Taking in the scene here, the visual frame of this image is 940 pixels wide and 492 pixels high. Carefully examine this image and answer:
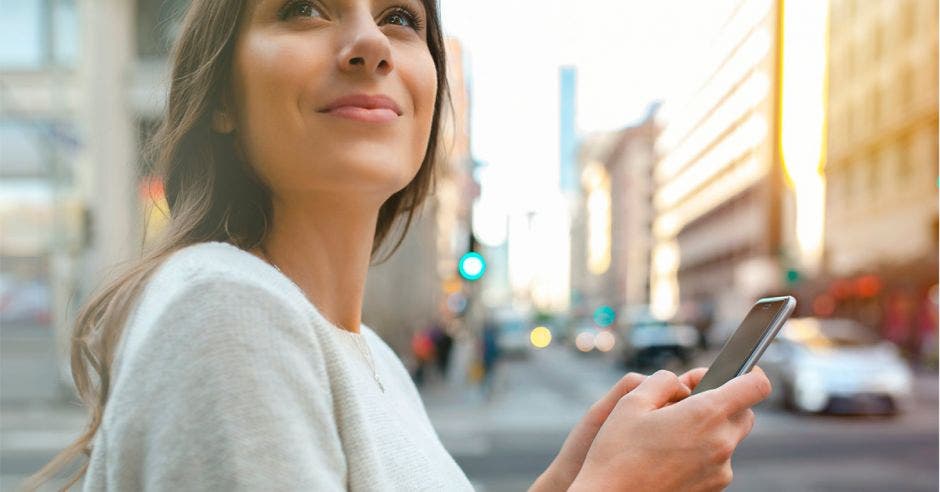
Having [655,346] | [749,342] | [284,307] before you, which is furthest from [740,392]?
[655,346]

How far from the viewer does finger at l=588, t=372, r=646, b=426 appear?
4.80 feet

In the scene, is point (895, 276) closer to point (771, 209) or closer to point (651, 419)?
point (771, 209)

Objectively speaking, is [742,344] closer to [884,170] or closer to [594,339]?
[884,170]

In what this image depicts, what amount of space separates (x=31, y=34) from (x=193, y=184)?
20.9 m

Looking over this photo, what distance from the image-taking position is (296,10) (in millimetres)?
1241

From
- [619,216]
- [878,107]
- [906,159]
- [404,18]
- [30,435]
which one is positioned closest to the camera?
[404,18]

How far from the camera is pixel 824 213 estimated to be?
49531 millimetres

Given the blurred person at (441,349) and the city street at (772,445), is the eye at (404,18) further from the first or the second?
the blurred person at (441,349)

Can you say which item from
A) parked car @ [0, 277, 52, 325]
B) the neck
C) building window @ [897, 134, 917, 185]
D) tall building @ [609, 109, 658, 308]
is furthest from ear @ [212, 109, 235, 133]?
tall building @ [609, 109, 658, 308]

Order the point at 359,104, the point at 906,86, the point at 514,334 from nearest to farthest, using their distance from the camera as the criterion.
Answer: the point at 359,104 → the point at 906,86 → the point at 514,334

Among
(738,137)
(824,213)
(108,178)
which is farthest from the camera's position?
(738,137)

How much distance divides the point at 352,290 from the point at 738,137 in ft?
236

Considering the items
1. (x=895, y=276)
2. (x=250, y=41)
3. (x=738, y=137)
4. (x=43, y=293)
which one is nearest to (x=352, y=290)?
(x=250, y=41)

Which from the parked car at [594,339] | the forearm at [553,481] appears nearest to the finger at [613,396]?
the forearm at [553,481]
